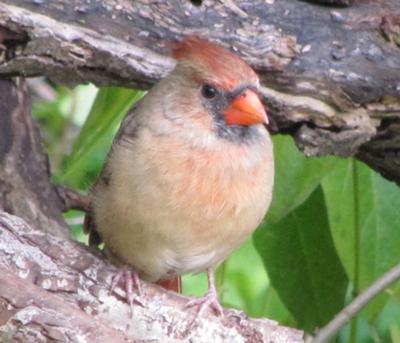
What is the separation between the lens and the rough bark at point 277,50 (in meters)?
3.90

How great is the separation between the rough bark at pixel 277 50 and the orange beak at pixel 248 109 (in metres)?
0.10

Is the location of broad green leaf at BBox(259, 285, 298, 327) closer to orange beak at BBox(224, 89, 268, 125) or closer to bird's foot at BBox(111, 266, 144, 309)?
bird's foot at BBox(111, 266, 144, 309)

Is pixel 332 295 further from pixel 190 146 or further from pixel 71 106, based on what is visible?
pixel 71 106

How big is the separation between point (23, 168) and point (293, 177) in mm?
836

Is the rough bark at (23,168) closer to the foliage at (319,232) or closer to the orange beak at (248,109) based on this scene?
the foliage at (319,232)

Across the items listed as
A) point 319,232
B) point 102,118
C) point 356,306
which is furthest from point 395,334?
point 102,118

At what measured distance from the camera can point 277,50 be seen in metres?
3.96

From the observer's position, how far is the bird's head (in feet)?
12.8

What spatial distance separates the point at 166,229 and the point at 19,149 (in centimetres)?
72

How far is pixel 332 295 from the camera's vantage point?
446 centimetres

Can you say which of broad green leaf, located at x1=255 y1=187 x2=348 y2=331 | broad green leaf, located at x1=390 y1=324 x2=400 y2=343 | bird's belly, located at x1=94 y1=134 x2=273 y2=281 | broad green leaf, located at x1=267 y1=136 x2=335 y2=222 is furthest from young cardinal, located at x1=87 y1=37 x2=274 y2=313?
broad green leaf, located at x1=390 y1=324 x2=400 y2=343

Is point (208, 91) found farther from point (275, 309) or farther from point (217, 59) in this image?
point (275, 309)

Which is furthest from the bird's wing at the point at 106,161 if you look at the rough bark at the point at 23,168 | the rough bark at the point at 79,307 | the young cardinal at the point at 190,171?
the rough bark at the point at 79,307

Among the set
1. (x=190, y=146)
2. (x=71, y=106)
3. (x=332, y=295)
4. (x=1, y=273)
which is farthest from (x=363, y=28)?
(x=71, y=106)
